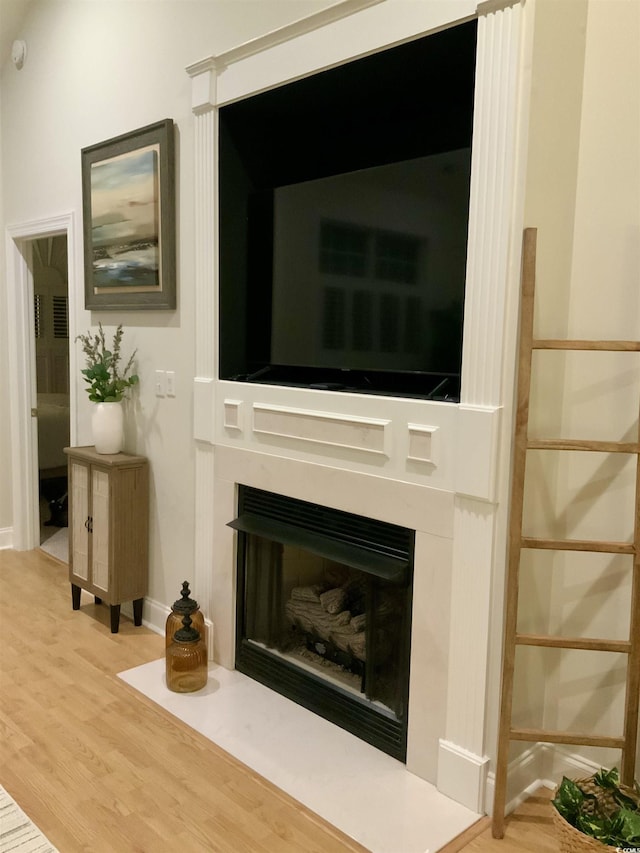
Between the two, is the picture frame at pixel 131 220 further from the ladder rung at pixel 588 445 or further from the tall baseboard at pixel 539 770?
the tall baseboard at pixel 539 770

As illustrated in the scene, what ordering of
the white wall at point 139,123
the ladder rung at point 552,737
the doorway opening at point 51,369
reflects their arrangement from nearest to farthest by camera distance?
the ladder rung at point 552,737 < the white wall at point 139,123 < the doorway opening at point 51,369

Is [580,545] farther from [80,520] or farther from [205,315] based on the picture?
[80,520]

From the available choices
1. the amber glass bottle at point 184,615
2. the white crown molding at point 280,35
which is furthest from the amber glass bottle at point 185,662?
the white crown molding at point 280,35

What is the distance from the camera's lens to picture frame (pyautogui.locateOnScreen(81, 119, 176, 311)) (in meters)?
3.13

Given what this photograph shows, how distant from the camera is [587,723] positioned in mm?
2254

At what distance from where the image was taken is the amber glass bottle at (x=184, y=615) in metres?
2.85

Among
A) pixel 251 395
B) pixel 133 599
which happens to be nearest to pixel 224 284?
pixel 251 395

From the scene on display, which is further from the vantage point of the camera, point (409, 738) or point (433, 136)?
point (433, 136)

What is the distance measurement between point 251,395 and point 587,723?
1.63 m

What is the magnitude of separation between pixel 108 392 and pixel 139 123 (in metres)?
1.26

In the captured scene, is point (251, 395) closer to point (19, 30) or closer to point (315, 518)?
point (315, 518)

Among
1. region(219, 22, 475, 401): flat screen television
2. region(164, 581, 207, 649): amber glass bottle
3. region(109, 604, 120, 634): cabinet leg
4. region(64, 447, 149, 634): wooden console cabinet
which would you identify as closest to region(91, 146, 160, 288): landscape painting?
region(219, 22, 475, 401): flat screen television

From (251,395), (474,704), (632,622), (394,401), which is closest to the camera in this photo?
(632,622)

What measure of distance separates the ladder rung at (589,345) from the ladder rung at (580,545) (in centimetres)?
53
